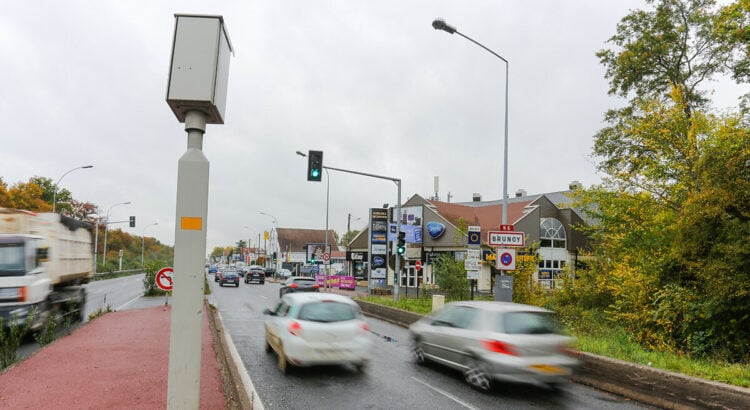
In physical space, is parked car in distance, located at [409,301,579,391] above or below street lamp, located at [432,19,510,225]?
below

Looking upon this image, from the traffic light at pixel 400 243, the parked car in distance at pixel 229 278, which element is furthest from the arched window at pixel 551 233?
the parked car in distance at pixel 229 278

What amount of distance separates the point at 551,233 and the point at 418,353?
119 feet

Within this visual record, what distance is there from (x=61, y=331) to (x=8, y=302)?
2.71m

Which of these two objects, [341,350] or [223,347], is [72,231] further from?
[341,350]

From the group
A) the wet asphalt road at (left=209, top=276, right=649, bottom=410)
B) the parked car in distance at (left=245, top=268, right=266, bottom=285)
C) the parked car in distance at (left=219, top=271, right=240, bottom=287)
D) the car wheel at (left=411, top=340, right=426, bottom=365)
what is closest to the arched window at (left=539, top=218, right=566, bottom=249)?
the parked car in distance at (left=219, top=271, right=240, bottom=287)

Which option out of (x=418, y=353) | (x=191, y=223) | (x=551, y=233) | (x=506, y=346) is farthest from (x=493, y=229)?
(x=191, y=223)

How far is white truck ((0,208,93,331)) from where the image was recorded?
1115cm

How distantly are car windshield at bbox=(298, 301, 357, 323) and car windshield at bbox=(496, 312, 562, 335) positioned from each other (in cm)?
304

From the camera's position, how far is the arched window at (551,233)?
4234 centimetres

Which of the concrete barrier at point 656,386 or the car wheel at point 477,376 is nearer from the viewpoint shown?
the concrete barrier at point 656,386

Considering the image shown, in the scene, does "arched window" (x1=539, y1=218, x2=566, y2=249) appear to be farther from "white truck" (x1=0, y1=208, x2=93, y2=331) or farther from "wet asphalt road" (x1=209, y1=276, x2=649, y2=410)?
"white truck" (x1=0, y1=208, x2=93, y2=331)

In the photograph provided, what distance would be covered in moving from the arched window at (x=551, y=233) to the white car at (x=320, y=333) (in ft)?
118

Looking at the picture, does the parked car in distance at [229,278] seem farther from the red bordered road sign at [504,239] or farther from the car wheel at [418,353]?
the car wheel at [418,353]

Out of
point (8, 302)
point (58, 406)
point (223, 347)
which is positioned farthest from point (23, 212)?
point (58, 406)
